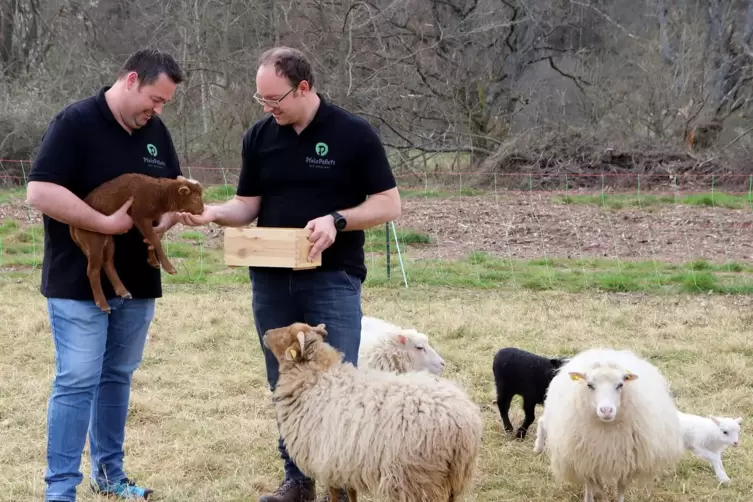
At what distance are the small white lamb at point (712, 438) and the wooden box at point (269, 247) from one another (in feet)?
8.63

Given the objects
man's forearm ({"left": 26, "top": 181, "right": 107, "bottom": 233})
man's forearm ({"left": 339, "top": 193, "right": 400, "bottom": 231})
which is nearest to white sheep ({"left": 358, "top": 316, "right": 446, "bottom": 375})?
man's forearm ({"left": 339, "top": 193, "right": 400, "bottom": 231})

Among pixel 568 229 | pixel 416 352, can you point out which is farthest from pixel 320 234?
pixel 568 229

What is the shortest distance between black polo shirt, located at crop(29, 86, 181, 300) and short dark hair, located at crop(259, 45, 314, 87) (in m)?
0.74

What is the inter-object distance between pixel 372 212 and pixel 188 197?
0.89m

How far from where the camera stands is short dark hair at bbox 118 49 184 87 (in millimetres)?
3312

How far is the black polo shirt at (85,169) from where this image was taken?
10.6ft

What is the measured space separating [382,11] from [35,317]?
12759mm

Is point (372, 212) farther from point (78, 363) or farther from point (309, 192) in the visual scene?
point (78, 363)

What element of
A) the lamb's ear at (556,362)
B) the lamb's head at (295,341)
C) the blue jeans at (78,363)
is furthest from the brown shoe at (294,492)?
the lamb's ear at (556,362)

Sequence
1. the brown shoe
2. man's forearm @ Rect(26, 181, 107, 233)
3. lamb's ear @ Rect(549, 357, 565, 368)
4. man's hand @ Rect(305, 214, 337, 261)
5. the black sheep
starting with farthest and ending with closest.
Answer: the black sheep
lamb's ear @ Rect(549, 357, 565, 368)
the brown shoe
man's hand @ Rect(305, 214, 337, 261)
man's forearm @ Rect(26, 181, 107, 233)

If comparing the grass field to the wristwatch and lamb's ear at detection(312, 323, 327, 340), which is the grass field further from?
the wristwatch

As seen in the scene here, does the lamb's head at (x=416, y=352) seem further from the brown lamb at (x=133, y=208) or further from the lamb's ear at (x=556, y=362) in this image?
the brown lamb at (x=133, y=208)

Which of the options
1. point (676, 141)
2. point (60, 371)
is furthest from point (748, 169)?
point (60, 371)

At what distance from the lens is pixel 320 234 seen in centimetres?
338
